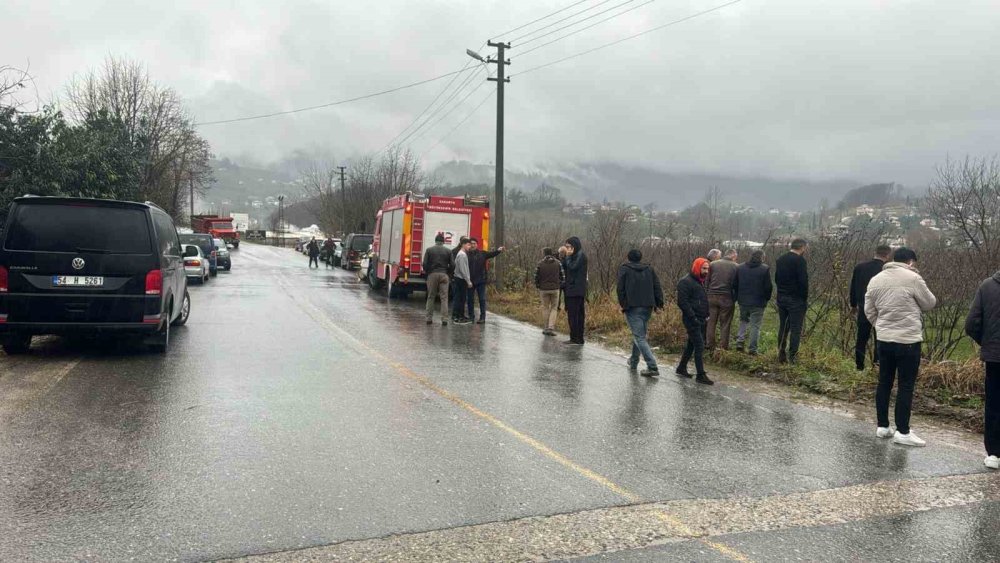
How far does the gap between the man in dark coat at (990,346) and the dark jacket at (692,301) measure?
3699 mm

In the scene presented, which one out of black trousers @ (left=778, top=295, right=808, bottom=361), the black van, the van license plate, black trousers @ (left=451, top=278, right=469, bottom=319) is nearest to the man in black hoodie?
black trousers @ (left=451, top=278, right=469, bottom=319)

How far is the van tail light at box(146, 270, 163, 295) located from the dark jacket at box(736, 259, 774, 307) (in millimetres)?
8259

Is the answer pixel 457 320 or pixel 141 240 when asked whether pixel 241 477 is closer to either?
pixel 141 240

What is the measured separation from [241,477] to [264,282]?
21435mm

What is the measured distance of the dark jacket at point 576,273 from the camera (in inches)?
476

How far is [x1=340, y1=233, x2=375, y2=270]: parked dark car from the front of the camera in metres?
36.5

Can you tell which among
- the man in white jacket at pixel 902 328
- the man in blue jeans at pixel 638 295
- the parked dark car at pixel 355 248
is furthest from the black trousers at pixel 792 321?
the parked dark car at pixel 355 248

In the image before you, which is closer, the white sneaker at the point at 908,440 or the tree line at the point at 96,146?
the white sneaker at the point at 908,440

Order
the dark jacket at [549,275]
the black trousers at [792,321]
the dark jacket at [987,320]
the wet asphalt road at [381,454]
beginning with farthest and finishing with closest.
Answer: the dark jacket at [549,275] → the black trousers at [792,321] → the dark jacket at [987,320] → the wet asphalt road at [381,454]

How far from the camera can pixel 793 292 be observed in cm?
1030

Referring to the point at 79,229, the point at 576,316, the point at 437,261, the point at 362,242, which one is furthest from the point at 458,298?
the point at 362,242

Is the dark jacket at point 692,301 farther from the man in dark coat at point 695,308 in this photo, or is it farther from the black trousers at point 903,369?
the black trousers at point 903,369

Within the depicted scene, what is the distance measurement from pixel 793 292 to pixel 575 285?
11.4ft

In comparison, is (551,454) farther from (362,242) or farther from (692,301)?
(362,242)
